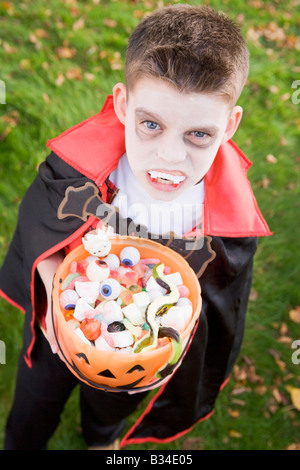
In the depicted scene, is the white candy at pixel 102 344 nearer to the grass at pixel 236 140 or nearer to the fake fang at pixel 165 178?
the fake fang at pixel 165 178

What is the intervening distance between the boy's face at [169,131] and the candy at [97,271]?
11.5 inches

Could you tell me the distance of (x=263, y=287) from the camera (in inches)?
119

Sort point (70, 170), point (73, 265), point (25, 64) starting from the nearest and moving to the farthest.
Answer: point (73, 265) < point (70, 170) < point (25, 64)

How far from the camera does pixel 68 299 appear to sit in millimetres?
1338

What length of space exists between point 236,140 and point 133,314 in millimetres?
2486

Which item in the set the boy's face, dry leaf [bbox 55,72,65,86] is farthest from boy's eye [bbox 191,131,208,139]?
dry leaf [bbox 55,72,65,86]

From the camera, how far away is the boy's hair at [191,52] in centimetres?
126

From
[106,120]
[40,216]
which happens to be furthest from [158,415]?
[106,120]

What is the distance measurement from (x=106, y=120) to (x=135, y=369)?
36.7 inches
